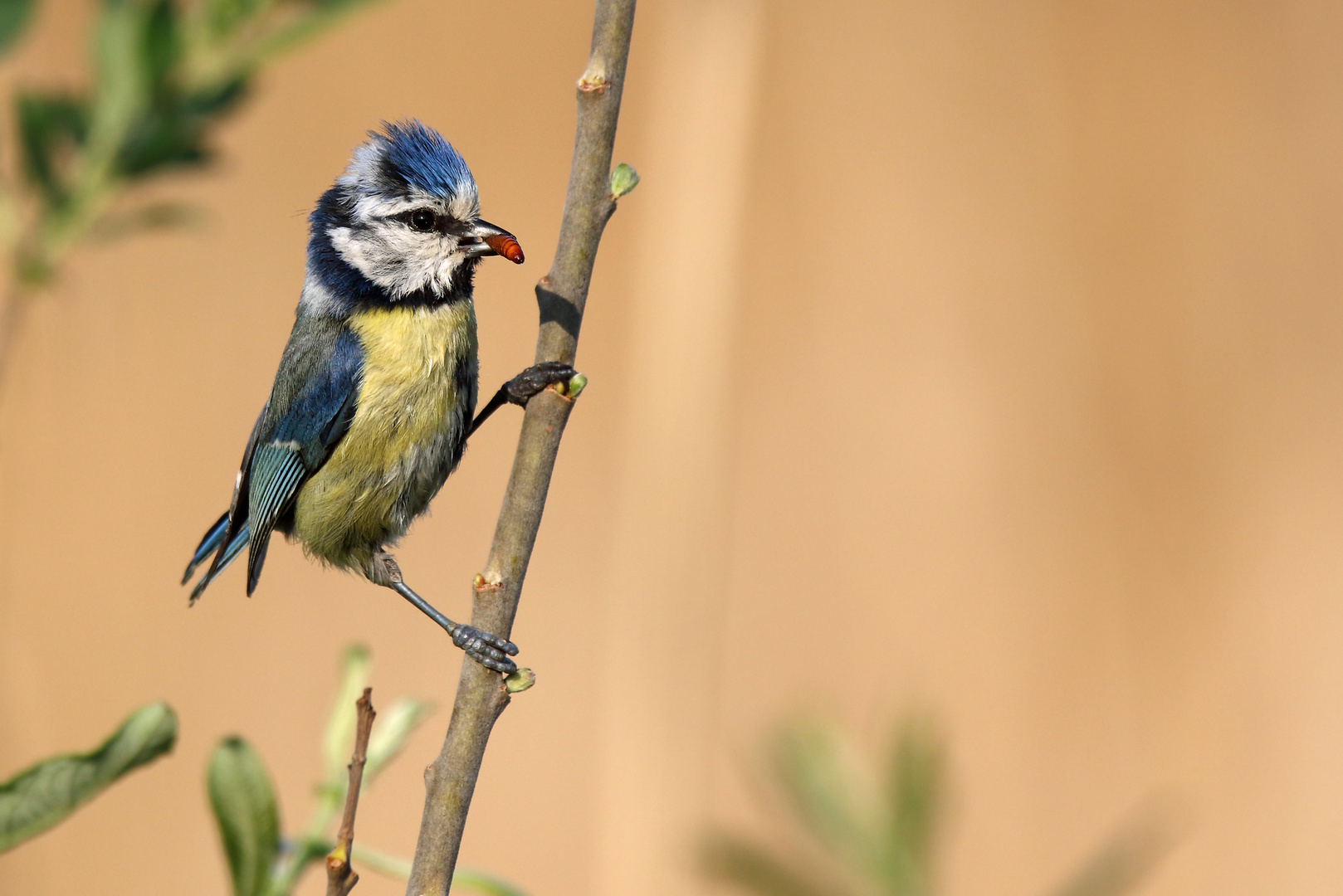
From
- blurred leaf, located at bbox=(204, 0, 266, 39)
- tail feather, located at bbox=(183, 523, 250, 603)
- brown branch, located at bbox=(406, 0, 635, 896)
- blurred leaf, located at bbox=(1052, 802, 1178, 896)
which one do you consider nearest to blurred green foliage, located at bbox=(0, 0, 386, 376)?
blurred leaf, located at bbox=(204, 0, 266, 39)

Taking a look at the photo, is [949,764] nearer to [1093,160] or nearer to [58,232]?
[58,232]

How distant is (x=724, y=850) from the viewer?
0.51 m

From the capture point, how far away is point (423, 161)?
143cm

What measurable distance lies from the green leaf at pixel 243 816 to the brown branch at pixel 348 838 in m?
0.03

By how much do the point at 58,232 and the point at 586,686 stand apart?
7.84ft

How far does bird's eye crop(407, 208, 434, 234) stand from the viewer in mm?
1444

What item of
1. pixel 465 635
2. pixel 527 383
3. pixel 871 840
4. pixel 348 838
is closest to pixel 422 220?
pixel 527 383

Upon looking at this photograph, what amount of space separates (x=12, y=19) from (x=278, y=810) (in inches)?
16.5

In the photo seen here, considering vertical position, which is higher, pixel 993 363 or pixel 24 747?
pixel 993 363

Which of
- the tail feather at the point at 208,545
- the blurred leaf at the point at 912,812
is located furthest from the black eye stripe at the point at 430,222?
the blurred leaf at the point at 912,812

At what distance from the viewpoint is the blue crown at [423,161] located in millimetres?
1424

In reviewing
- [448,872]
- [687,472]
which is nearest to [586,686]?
[687,472]

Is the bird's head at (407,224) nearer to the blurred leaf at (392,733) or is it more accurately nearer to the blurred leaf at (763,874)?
Answer: the blurred leaf at (392,733)

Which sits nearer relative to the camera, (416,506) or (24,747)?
(416,506)
